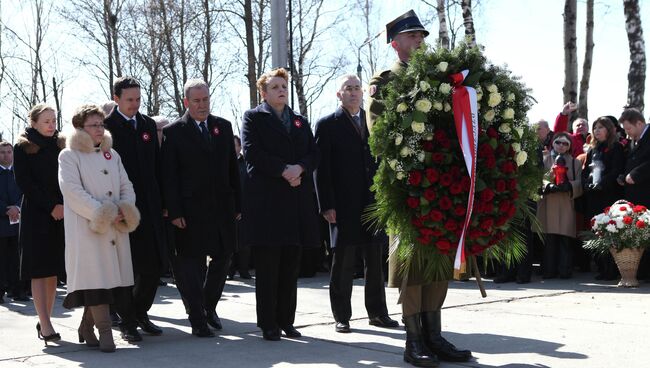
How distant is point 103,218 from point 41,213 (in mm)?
959

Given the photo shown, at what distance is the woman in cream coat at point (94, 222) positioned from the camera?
6668mm

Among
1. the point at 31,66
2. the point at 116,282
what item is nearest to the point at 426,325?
the point at 116,282

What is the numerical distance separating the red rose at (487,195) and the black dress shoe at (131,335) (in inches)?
126

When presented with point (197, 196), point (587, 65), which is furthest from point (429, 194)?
point (587, 65)

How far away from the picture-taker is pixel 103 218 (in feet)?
21.7

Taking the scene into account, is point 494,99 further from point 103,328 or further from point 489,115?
point 103,328

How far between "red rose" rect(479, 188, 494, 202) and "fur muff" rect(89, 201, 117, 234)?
282 centimetres

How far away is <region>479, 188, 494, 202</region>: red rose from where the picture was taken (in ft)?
18.6

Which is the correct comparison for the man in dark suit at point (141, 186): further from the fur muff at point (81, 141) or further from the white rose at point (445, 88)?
the white rose at point (445, 88)

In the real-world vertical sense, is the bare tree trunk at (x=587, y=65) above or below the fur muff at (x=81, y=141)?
above

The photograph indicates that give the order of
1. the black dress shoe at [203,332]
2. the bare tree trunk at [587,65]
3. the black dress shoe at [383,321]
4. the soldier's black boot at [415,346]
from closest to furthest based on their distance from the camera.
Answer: the soldier's black boot at [415,346] < the black dress shoe at [203,332] < the black dress shoe at [383,321] < the bare tree trunk at [587,65]

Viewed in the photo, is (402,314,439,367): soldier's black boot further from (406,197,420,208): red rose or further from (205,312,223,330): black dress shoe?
(205,312,223,330): black dress shoe

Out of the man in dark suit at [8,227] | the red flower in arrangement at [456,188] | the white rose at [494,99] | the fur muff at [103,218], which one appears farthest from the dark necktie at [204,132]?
the man in dark suit at [8,227]

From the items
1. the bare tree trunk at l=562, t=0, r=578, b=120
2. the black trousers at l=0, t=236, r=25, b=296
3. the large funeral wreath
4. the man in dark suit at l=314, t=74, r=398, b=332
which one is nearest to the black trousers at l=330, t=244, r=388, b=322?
the man in dark suit at l=314, t=74, r=398, b=332
